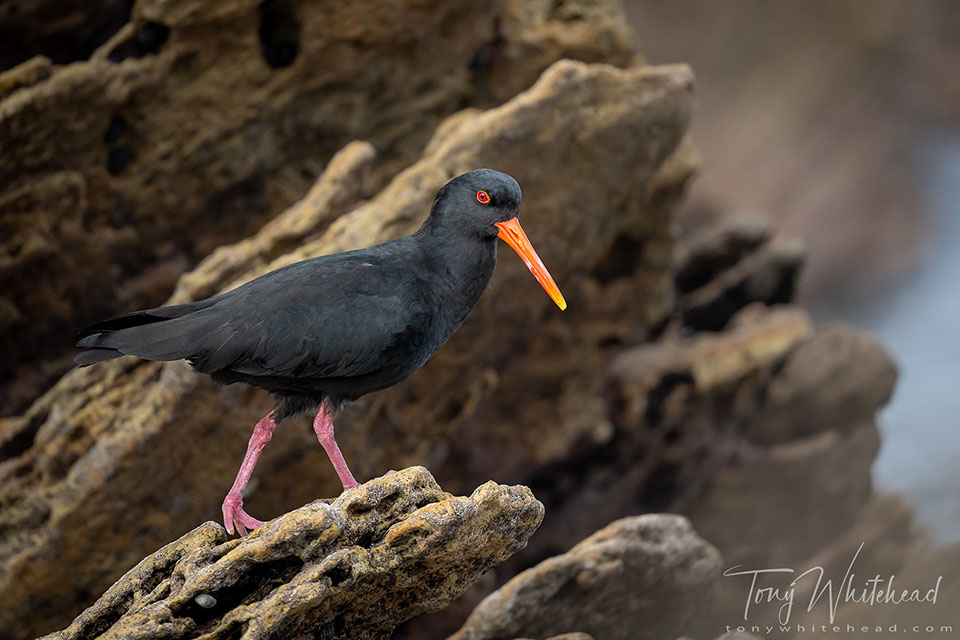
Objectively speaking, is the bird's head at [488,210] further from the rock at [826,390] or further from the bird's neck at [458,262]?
the rock at [826,390]

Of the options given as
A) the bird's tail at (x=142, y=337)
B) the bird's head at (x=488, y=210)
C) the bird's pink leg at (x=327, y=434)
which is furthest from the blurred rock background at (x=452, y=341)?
the bird's head at (x=488, y=210)

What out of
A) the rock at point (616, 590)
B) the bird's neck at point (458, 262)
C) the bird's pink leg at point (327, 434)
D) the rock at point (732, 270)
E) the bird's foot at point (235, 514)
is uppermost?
the bird's neck at point (458, 262)

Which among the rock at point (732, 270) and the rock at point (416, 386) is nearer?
the rock at point (416, 386)

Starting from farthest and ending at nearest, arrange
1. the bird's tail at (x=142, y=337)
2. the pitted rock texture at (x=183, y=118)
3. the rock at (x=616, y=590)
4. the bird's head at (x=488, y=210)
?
the pitted rock texture at (x=183, y=118) → the rock at (x=616, y=590) → the bird's head at (x=488, y=210) → the bird's tail at (x=142, y=337)

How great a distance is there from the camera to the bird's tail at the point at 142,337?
5059mm

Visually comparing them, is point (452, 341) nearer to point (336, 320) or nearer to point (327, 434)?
point (327, 434)

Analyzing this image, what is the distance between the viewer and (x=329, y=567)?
13.4 feet

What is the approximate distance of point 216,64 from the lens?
877cm

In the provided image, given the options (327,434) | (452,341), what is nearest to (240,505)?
(327,434)

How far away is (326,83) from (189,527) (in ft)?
14.5

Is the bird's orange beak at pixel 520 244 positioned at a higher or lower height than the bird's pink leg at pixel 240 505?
higher

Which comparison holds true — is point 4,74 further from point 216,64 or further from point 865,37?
point 865,37

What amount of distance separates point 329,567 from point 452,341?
14.5 ft

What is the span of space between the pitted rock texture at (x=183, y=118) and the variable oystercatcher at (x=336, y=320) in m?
3.31
